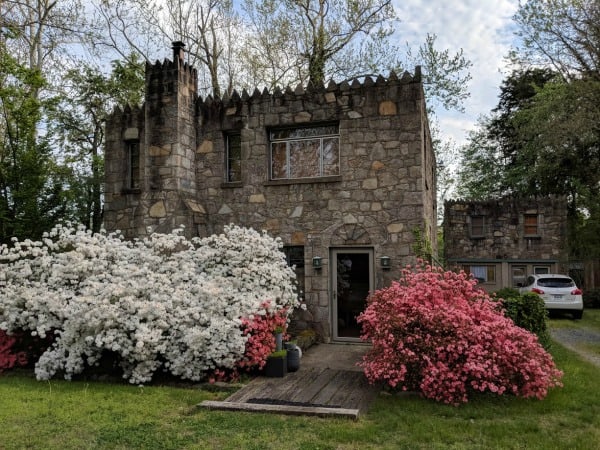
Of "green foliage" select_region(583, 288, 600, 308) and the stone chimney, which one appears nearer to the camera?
the stone chimney

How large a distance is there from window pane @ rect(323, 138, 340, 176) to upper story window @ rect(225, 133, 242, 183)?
5.98 feet

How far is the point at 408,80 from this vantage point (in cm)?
899

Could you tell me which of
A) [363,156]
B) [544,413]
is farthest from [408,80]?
[544,413]

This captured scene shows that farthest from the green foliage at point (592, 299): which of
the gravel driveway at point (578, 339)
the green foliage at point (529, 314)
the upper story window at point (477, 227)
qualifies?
the green foliage at point (529, 314)

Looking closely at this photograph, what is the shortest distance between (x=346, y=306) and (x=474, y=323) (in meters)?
3.46

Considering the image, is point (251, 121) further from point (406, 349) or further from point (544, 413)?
point (544, 413)

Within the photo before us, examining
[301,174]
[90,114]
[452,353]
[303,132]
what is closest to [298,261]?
[301,174]

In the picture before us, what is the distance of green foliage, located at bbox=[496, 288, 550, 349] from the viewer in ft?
27.2

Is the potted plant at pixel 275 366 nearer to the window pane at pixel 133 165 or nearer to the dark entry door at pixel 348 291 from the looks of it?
the dark entry door at pixel 348 291

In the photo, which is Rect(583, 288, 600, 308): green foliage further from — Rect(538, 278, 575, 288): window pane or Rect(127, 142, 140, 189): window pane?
Rect(127, 142, 140, 189): window pane

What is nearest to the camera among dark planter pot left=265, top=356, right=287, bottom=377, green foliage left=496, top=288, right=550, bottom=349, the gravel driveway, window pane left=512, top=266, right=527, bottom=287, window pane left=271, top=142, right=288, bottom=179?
dark planter pot left=265, top=356, right=287, bottom=377

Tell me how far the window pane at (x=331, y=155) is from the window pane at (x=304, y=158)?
146mm

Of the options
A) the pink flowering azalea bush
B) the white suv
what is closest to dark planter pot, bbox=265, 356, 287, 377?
the pink flowering azalea bush

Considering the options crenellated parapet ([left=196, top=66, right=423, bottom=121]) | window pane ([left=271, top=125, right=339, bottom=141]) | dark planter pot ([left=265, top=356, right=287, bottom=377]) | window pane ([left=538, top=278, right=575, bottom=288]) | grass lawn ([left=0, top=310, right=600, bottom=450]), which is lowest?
grass lawn ([left=0, top=310, right=600, bottom=450])
